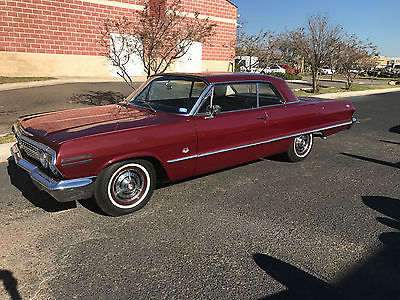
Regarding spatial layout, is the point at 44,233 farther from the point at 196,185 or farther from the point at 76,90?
the point at 76,90

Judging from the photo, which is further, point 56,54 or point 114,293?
point 56,54

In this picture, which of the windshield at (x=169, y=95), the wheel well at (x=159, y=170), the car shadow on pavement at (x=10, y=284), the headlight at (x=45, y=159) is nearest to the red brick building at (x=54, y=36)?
the windshield at (x=169, y=95)

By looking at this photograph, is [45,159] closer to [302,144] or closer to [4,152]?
[4,152]

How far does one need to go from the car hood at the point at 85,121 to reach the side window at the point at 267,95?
5.32 feet

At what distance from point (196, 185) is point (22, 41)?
49.4 feet

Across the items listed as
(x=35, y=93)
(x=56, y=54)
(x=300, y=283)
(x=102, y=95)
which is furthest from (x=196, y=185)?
(x=56, y=54)

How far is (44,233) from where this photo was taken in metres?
3.10

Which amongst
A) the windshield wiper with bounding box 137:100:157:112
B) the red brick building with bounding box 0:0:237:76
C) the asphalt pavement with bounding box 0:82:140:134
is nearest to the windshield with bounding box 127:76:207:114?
the windshield wiper with bounding box 137:100:157:112

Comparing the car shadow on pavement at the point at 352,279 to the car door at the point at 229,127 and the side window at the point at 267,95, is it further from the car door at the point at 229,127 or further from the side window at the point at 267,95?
the side window at the point at 267,95

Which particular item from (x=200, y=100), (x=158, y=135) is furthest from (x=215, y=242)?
(x=200, y=100)

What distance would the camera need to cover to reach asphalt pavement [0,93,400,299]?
2.40 m

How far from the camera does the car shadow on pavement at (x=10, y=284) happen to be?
225 centimetres

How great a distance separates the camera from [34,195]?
153 inches

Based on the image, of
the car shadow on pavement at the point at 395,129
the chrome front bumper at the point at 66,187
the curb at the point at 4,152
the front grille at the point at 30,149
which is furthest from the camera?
the car shadow on pavement at the point at 395,129
